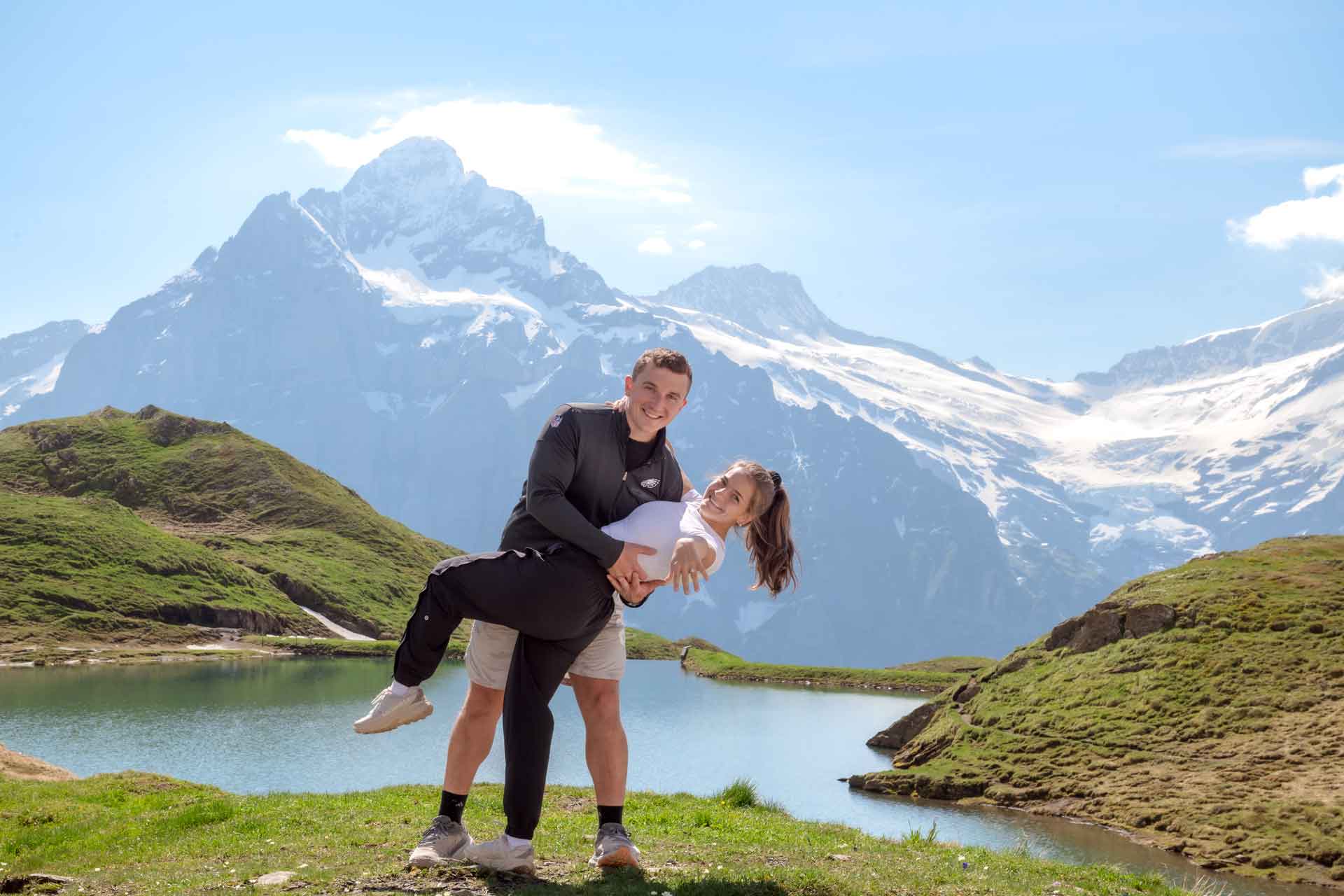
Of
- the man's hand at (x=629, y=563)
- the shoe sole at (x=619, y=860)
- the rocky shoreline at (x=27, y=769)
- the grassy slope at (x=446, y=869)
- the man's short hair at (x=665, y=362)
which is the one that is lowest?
the rocky shoreline at (x=27, y=769)

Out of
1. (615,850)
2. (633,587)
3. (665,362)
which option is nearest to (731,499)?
(633,587)

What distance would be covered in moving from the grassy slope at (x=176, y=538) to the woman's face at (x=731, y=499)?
375ft

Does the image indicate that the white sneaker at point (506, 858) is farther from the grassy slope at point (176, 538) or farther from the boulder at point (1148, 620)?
the grassy slope at point (176, 538)

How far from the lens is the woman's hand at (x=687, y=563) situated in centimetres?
906

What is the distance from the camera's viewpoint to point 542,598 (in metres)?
9.10

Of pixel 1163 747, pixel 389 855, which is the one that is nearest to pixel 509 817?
pixel 389 855

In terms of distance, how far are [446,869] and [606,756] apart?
1744 millimetres

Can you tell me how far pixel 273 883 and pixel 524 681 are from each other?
290 cm

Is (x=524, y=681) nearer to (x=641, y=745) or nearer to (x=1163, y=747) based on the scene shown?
(x=1163, y=747)

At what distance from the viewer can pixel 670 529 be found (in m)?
9.34

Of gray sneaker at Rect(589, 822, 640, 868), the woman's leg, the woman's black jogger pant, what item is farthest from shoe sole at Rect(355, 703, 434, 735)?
gray sneaker at Rect(589, 822, 640, 868)

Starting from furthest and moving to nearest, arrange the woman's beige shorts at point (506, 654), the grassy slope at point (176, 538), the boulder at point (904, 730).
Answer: the grassy slope at point (176, 538)
the boulder at point (904, 730)
the woman's beige shorts at point (506, 654)

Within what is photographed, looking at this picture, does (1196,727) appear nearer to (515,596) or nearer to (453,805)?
(453,805)

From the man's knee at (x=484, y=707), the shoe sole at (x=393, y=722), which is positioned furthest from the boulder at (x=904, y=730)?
the shoe sole at (x=393, y=722)
